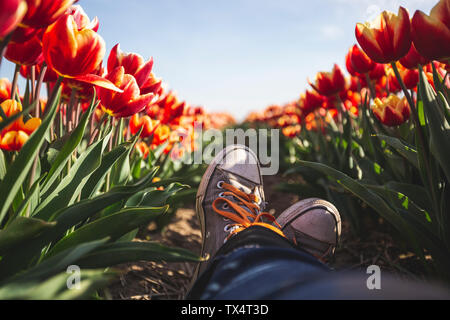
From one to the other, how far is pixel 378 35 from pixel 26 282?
0.83 meters

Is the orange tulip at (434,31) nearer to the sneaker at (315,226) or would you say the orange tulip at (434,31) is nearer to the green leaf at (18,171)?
the sneaker at (315,226)

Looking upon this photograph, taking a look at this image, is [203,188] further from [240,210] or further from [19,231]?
[19,231]

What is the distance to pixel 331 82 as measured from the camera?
1.41 meters

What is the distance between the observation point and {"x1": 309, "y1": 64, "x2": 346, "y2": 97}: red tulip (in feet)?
4.63

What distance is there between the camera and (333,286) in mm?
396

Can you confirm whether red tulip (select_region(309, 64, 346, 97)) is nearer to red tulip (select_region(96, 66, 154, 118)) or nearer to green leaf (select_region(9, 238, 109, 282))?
red tulip (select_region(96, 66, 154, 118))

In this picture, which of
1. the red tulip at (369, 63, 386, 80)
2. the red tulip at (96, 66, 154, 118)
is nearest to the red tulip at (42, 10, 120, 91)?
the red tulip at (96, 66, 154, 118)

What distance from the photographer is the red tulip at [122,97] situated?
2.21 feet

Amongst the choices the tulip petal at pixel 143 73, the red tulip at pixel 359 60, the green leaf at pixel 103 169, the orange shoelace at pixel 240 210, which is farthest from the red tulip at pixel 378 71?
the green leaf at pixel 103 169

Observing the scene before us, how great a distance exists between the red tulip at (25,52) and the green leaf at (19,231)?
1.15 feet

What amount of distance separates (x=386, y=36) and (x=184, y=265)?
0.99m

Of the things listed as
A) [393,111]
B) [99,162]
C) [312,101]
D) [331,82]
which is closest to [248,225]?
[99,162]
